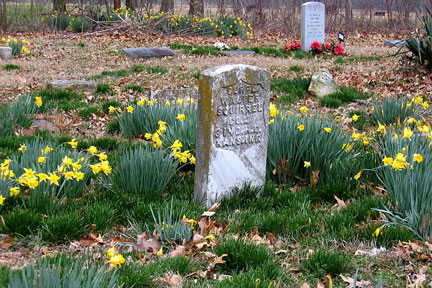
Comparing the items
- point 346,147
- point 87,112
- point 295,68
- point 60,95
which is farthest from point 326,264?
point 295,68

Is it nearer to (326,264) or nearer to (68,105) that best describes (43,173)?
(326,264)

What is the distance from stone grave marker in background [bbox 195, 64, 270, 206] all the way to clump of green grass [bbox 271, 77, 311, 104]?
12.7 feet

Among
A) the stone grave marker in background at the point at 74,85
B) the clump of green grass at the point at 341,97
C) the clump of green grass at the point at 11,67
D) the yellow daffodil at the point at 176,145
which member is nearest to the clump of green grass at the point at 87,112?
the stone grave marker in background at the point at 74,85

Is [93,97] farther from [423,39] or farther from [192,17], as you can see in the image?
[192,17]

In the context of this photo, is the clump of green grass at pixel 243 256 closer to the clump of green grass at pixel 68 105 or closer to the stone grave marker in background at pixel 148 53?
the clump of green grass at pixel 68 105

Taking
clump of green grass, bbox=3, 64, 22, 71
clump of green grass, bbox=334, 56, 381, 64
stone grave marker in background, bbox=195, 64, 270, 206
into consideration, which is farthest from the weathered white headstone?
stone grave marker in background, bbox=195, 64, 270, 206

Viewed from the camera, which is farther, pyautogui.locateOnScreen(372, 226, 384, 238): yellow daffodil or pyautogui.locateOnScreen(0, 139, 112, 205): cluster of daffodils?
pyautogui.locateOnScreen(0, 139, 112, 205): cluster of daffodils

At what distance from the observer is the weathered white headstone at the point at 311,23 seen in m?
14.2

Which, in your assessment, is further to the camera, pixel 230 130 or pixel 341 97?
pixel 341 97

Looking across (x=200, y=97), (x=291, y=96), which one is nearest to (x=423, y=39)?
(x=291, y=96)

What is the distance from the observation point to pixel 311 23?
1440cm

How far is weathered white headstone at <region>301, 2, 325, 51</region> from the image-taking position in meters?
14.2

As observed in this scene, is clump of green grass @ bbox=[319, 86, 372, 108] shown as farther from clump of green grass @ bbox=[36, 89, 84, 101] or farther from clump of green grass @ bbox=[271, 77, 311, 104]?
clump of green grass @ bbox=[36, 89, 84, 101]

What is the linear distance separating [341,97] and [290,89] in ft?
2.88
